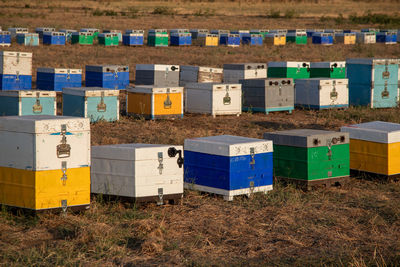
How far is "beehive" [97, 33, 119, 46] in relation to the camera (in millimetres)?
45781

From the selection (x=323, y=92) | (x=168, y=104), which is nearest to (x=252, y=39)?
(x=323, y=92)

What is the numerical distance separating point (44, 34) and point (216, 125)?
1143 inches

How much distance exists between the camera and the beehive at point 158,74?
2422cm

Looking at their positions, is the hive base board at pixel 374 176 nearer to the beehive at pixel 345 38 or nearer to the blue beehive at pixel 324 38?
the blue beehive at pixel 324 38

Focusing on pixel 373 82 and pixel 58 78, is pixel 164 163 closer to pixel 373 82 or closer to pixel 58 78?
pixel 58 78

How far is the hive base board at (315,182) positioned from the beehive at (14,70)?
13945mm

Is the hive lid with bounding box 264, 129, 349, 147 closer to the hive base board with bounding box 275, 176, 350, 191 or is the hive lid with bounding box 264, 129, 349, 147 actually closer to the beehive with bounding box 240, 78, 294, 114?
the hive base board with bounding box 275, 176, 350, 191

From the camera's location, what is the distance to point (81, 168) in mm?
10031

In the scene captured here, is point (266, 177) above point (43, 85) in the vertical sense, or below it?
below

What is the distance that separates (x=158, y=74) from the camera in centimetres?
2434

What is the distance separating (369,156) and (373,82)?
9897mm

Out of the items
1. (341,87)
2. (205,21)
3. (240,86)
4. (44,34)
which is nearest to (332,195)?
(240,86)

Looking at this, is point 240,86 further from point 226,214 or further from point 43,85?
point 226,214

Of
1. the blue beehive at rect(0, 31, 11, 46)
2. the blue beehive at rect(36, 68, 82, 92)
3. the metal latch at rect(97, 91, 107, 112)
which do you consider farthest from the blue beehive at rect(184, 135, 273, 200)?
the blue beehive at rect(0, 31, 11, 46)
